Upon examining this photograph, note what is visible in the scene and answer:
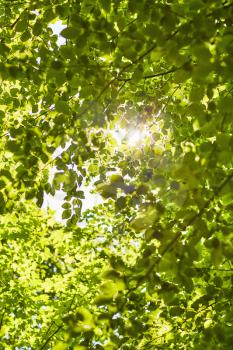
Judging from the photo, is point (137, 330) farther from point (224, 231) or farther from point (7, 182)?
point (7, 182)

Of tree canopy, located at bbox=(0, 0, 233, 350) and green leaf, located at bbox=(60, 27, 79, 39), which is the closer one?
tree canopy, located at bbox=(0, 0, 233, 350)

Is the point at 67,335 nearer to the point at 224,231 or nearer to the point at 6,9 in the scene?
the point at 224,231

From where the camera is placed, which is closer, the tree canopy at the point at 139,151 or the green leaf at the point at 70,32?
the tree canopy at the point at 139,151

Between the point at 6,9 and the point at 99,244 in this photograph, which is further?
the point at 99,244

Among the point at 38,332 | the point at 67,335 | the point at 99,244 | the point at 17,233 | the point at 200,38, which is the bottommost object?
the point at 67,335

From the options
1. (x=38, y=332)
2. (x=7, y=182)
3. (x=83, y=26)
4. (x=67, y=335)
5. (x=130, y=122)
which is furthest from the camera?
(x=38, y=332)

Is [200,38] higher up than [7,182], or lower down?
lower down

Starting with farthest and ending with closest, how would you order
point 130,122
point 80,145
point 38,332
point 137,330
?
point 38,332, point 130,122, point 80,145, point 137,330

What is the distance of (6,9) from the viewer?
391 cm

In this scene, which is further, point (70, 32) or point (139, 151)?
point (139, 151)

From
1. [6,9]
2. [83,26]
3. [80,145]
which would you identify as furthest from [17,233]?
[83,26]

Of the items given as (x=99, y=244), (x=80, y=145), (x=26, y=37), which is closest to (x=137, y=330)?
(x=80, y=145)

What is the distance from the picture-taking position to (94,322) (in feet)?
5.39

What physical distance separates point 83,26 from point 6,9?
2.18m
